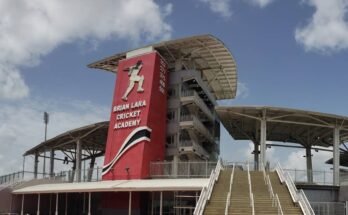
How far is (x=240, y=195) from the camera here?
33.3m

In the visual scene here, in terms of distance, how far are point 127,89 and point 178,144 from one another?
6.76 metres

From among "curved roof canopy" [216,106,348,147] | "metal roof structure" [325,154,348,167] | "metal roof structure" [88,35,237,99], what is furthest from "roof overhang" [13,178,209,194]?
"metal roof structure" [325,154,348,167]

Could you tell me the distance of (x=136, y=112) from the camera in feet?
155

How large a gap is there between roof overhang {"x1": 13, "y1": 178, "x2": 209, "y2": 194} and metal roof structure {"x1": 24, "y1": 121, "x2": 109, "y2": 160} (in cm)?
1166

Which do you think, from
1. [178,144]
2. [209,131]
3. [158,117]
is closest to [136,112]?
[158,117]

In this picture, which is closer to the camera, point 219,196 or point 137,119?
point 219,196

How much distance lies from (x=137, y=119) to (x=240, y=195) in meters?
16.0

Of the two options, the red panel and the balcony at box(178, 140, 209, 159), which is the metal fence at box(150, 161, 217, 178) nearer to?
the red panel

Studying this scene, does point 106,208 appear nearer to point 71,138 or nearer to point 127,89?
point 127,89

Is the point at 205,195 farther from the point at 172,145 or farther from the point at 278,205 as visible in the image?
the point at 172,145

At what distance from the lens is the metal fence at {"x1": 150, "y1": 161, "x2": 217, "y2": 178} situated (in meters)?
44.5

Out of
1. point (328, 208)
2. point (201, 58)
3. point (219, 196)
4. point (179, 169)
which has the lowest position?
point (328, 208)

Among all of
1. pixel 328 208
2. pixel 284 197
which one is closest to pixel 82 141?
pixel 328 208

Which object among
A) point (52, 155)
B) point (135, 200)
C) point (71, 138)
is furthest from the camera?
point (52, 155)
